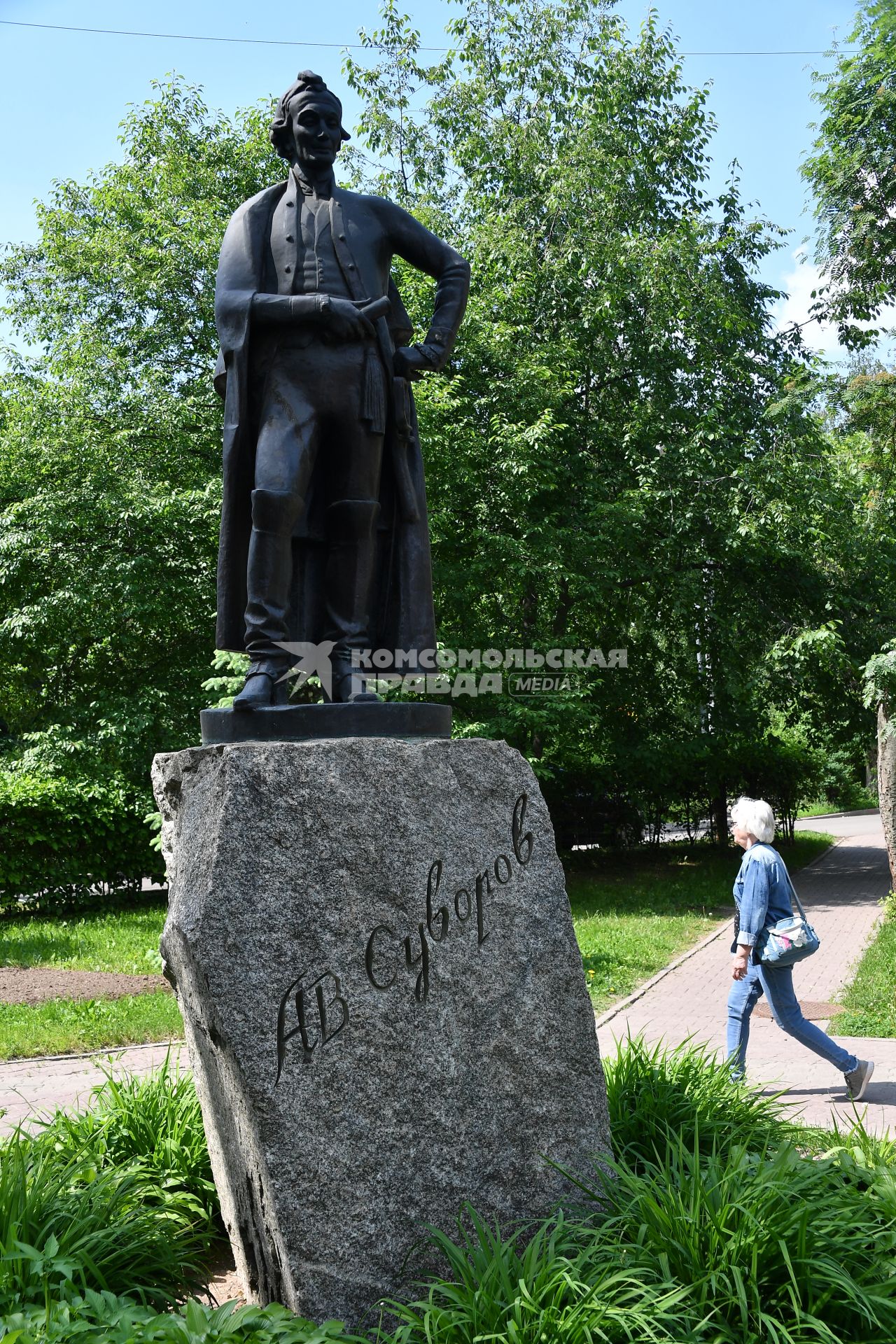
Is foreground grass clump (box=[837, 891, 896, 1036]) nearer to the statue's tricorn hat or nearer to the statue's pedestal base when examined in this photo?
the statue's pedestal base

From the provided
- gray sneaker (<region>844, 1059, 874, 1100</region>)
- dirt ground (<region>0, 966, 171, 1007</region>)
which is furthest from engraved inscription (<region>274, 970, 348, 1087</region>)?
dirt ground (<region>0, 966, 171, 1007</region>)

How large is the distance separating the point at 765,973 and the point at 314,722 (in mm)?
3511

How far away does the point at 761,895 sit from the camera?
6102mm

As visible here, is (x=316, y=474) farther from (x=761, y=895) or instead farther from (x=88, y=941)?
(x=88, y=941)

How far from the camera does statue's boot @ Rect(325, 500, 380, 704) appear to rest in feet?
13.8

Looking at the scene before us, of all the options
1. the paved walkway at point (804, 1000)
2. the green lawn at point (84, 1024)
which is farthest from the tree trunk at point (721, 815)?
the green lawn at point (84, 1024)

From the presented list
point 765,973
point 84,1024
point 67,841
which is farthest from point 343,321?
point 67,841

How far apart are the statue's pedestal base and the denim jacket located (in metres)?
2.91

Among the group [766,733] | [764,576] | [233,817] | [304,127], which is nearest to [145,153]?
[764,576]

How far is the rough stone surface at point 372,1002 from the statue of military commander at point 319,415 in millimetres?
542

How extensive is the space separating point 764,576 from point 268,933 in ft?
49.9

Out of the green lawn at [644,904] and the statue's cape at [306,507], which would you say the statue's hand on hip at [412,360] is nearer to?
the statue's cape at [306,507]

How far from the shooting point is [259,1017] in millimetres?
3213

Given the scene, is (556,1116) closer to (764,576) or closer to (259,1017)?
(259,1017)
